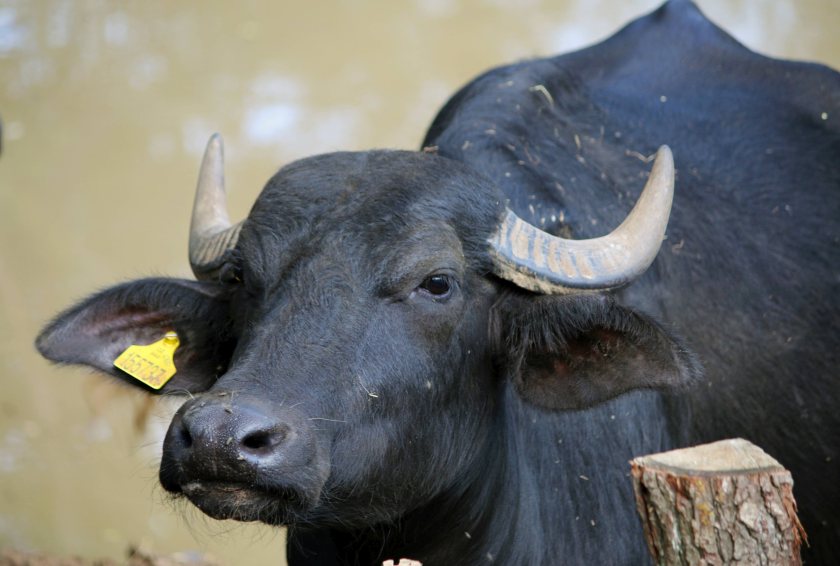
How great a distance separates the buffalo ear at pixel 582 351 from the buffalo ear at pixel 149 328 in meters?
1.28

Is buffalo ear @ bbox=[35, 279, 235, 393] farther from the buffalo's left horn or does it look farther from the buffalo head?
the buffalo's left horn

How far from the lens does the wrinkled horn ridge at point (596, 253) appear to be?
4.40m

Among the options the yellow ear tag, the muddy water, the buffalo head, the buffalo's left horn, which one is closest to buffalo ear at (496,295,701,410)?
the buffalo head

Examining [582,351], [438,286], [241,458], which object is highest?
[438,286]

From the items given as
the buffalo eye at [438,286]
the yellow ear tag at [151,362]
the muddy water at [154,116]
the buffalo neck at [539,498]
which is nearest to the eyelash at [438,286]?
the buffalo eye at [438,286]

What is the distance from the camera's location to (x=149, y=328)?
506cm

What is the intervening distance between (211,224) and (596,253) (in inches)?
71.0

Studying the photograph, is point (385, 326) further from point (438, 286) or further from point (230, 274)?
point (230, 274)

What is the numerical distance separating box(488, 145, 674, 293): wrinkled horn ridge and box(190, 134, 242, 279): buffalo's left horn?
1194mm

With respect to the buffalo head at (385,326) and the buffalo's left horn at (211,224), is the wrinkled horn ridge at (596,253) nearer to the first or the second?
the buffalo head at (385,326)

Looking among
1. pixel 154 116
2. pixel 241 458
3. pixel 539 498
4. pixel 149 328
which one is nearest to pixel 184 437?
pixel 241 458

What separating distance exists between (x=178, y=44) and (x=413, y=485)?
859 centimetres

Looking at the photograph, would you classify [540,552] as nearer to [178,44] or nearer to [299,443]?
[299,443]

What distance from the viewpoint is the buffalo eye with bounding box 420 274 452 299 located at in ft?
14.1
